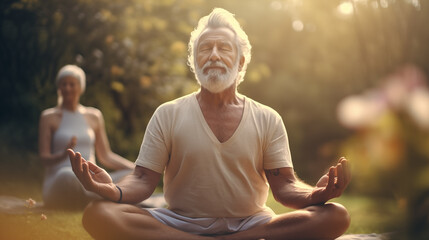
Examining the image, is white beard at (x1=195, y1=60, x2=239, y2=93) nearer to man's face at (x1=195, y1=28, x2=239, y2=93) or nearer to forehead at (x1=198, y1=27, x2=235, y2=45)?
man's face at (x1=195, y1=28, x2=239, y2=93)

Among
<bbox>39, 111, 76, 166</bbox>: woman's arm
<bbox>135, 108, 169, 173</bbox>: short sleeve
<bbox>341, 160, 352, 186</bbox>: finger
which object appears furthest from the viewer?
<bbox>39, 111, 76, 166</bbox>: woman's arm

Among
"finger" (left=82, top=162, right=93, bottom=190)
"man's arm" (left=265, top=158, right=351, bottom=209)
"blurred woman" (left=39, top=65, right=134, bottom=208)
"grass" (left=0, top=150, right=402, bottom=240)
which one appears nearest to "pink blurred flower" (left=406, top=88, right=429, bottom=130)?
"grass" (left=0, top=150, right=402, bottom=240)

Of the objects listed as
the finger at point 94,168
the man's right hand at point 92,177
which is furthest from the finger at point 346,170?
the finger at point 94,168

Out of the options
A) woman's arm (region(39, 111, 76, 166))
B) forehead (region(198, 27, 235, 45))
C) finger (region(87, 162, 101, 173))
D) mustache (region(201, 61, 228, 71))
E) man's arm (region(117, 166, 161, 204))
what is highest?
forehead (region(198, 27, 235, 45))

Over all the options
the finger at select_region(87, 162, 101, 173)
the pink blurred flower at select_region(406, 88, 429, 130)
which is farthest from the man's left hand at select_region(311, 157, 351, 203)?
the pink blurred flower at select_region(406, 88, 429, 130)

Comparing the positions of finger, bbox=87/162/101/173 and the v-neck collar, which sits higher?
the v-neck collar

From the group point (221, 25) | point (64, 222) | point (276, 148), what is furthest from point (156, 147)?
point (64, 222)

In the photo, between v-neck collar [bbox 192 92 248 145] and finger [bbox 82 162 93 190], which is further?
v-neck collar [bbox 192 92 248 145]

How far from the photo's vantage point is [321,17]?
41.9 feet

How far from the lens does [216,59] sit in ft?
11.9

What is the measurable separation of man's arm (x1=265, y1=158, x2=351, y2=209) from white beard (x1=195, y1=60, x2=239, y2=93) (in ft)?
2.32

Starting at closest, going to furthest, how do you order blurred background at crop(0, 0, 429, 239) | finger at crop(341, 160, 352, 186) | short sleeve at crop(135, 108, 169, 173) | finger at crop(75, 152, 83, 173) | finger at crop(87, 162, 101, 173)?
1. finger at crop(75, 152, 83, 173)
2. finger at crop(341, 160, 352, 186)
3. finger at crop(87, 162, 101, 173)
4. short sleeve at crop(135, 108, 169, 173)
5. blurred background at crop(0, 0, 429, 239)

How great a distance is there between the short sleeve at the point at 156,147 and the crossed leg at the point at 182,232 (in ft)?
1.06

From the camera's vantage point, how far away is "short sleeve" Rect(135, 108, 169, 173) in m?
3.65
